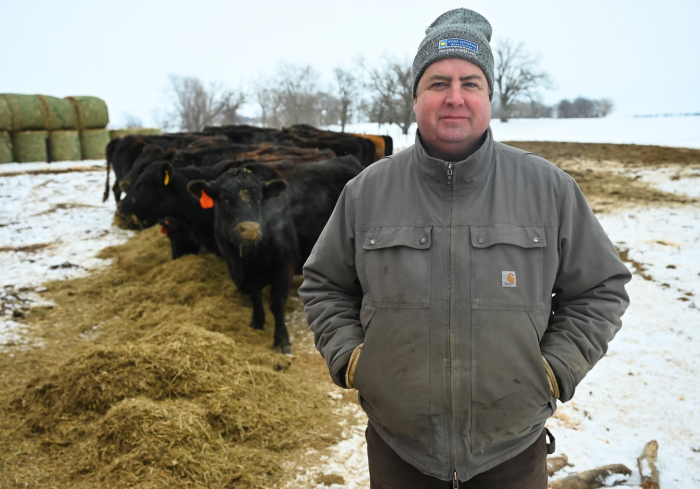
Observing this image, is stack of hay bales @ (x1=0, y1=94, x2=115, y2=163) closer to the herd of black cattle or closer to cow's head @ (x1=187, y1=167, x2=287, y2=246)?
the herd of black cattle

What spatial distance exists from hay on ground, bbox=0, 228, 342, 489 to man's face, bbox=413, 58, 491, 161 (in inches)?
100

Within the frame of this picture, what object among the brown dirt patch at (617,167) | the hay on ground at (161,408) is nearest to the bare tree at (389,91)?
the brown dirt patch at (617,167)

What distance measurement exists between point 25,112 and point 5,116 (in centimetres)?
103

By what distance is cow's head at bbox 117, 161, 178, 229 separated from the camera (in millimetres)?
7295

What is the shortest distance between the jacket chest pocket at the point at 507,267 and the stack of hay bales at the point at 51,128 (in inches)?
888

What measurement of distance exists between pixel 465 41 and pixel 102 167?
21.0 m

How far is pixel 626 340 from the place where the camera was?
16.3 feet

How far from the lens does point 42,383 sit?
3.99m

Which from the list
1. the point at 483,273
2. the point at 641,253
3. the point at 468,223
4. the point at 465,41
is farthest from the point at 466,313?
the point at 641,253

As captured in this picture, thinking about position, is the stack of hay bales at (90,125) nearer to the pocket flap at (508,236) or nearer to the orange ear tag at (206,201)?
the orange ear tag at (206,201)

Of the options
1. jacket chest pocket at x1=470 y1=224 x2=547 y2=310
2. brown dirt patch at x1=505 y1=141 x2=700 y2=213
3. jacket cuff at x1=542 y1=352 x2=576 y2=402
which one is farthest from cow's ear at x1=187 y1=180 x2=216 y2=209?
brown dirt patch at x1=505 y1=141 x2=700 y2=213

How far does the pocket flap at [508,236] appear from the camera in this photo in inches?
65.1

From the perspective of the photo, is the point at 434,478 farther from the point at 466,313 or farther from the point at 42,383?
the point at 42,383

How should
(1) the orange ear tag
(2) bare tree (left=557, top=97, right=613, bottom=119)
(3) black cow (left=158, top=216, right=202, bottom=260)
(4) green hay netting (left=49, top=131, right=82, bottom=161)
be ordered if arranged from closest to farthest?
(1) the orange ear tag
(3) black cow (left=158, top=216, right=202, bottom=260)
(4) green hay netting (left=49, top=131, right=82, bottom=161)
(2) bare tree (left=557, top=97, right=613, bottom=119)
